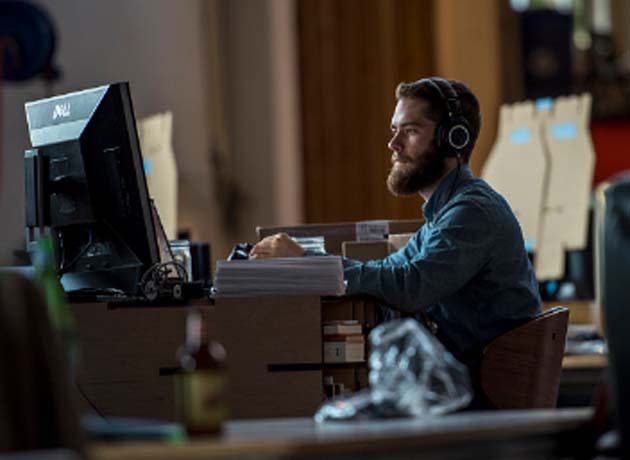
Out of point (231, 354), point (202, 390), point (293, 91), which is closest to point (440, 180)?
point (231, 354)

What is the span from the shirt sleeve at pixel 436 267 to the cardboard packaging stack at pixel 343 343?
118 mm

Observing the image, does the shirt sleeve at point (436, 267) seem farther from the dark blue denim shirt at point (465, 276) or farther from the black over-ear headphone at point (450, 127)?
the black over-ear headphone at point (450, 127)

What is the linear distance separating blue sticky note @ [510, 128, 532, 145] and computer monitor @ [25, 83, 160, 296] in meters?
2.37

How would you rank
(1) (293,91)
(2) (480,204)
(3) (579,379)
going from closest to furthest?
(2) (480,204)
(3) (579,379)
(1) (293,91)

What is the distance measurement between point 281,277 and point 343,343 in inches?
7.7

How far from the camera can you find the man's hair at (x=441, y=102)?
3.67 m

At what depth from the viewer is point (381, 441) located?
1.84m

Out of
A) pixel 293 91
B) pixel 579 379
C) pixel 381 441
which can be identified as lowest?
pixel 579 379

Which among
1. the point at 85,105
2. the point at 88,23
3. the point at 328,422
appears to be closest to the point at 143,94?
the point at 88,23

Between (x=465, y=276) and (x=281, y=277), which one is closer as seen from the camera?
(x=281, y=277)

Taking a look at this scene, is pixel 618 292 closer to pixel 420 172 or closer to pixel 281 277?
pixel 281 277

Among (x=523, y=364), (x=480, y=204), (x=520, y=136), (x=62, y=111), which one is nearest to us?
(x=523, y=364)

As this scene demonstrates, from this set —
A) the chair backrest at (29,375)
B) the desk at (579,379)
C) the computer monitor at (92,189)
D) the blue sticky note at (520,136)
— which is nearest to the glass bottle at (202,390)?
the chair backrest at (29,375)

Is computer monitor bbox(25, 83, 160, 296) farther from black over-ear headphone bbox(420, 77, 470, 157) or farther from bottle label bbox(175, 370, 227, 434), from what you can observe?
bottle label bbox(175, 370, 227, 434)
